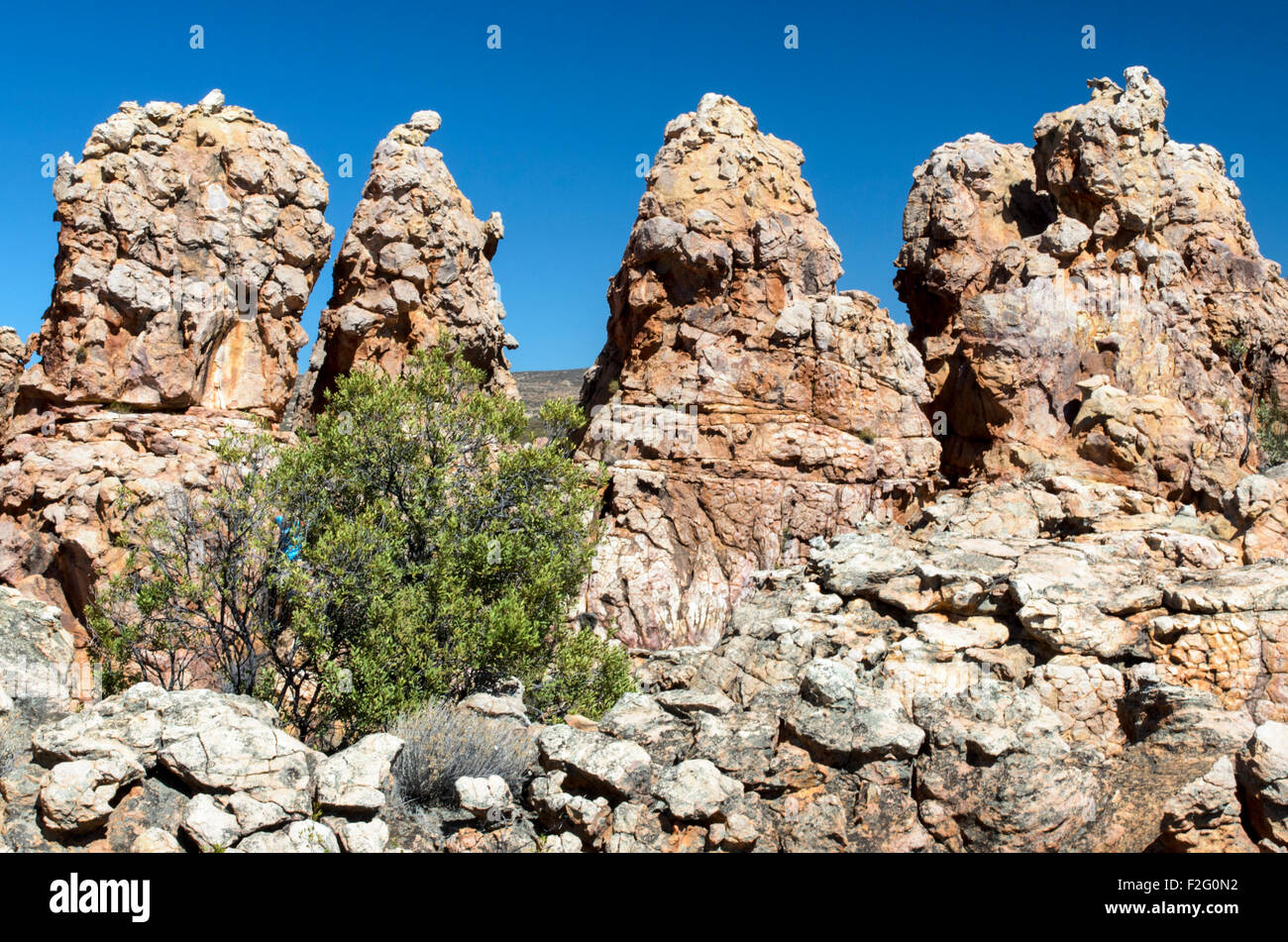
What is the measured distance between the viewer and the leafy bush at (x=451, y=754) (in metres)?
9.78

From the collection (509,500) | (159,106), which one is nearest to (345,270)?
(159,106)

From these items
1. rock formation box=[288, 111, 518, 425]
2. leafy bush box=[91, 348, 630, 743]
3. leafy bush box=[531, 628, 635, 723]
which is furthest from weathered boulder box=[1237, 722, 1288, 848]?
rock formation box=[288, 111, 518, 425]

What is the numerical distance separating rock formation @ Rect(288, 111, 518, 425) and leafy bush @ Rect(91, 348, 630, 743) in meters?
6.32

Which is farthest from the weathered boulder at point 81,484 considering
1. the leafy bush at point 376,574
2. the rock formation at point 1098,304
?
the rock formation at point 1098,304

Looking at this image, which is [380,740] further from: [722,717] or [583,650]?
[583,650]

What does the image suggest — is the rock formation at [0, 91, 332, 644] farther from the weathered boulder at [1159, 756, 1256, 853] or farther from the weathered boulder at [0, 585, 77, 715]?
the weathered boulder at [1159, 756, 1256, 853]

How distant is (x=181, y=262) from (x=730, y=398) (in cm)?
1146

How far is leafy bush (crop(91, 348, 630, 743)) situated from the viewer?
1303 centimetres

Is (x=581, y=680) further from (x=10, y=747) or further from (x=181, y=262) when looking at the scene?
(x=181, y=262)

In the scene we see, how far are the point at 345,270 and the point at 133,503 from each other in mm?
7959

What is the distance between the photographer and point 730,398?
22.3 meters

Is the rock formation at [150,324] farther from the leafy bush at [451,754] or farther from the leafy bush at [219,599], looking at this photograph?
the leafy bush at [451,754]

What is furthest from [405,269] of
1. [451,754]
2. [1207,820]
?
[1207,820]
